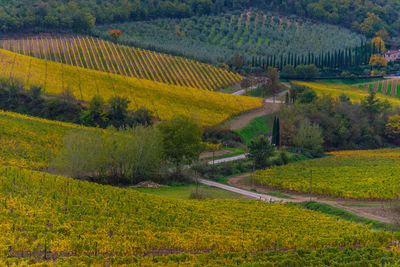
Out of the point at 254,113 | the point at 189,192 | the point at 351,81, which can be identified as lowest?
the point at 351,81

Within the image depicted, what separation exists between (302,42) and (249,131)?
88.3 m

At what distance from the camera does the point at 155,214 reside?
42.5 meters

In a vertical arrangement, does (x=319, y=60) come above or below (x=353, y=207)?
below

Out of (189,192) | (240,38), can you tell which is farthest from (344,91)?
(189,192)

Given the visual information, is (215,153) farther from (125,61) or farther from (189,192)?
(125,61)

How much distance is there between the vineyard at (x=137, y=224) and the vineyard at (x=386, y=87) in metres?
96.1

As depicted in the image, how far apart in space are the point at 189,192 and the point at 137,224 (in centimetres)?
1953

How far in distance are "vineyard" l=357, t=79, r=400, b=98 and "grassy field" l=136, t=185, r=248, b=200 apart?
86.6 m

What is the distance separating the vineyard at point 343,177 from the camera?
187 ft

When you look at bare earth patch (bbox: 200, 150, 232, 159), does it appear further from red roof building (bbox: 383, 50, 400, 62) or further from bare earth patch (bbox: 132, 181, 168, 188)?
red roof building (bbox: 383, 50, 400, 62)

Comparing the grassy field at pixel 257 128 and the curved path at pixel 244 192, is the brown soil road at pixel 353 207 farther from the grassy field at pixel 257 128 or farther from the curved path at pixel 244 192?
the grassy field at pixel 257 128

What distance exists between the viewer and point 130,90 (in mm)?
100438

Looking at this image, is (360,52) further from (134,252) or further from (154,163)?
(134,252)

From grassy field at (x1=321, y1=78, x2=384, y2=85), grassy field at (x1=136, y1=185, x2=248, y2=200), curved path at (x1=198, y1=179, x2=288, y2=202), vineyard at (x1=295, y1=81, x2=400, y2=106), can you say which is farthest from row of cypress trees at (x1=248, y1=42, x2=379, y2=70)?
grassy field at (x1=136, y1=185, x2=248, y2=200)
